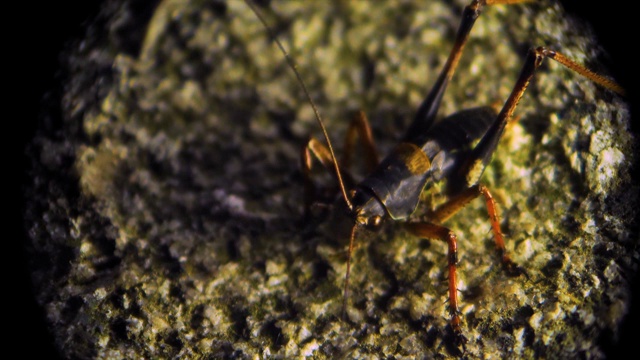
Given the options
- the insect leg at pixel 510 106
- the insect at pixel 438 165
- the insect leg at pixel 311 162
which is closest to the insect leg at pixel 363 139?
the insect at pixel 438 165

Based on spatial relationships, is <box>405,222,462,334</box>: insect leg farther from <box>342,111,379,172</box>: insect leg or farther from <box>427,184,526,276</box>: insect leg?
<box>342,111,379,172</box>: insect leg

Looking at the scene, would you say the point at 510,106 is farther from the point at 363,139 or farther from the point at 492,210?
the point at 363,139

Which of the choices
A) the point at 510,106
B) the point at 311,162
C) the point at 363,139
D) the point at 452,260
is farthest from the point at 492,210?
the point at 311,162

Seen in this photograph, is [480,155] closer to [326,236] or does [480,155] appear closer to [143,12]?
[326,236]

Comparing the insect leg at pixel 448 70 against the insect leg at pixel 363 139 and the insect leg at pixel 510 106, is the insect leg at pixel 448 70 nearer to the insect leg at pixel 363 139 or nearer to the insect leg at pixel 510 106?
the insect leg at pixel 363 139

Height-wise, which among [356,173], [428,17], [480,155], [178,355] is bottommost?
[178,355]

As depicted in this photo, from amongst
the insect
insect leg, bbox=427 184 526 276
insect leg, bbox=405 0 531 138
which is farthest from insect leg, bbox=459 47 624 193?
insect leg, bbox=405 0 531 138

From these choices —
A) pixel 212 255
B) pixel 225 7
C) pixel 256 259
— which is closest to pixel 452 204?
pixel 256 259
